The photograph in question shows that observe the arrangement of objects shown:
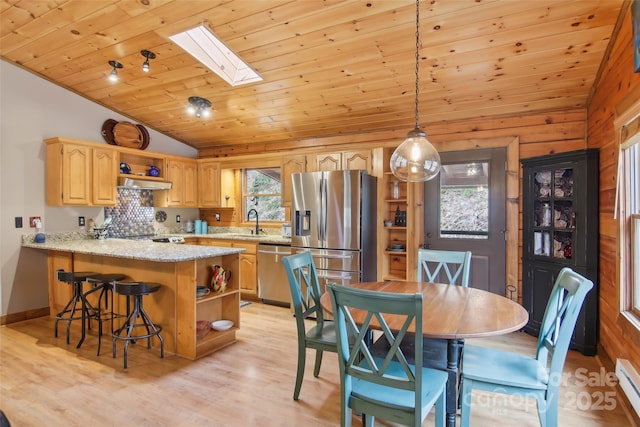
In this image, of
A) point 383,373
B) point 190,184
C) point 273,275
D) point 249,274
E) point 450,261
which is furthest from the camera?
point 190,184

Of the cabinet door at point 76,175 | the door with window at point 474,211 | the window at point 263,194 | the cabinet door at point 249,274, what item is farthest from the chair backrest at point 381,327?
the cabinet door at point 76,175

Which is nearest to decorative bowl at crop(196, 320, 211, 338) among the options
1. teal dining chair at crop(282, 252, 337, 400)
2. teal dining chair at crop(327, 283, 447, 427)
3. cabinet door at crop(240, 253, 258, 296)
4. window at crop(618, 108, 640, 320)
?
teal dining chair at crop(282, 252, 337, 400)

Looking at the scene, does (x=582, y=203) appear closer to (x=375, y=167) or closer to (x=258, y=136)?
(x=375, y=167)

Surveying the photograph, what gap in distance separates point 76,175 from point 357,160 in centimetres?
347

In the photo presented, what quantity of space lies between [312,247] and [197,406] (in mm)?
2186

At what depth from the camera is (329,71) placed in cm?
340

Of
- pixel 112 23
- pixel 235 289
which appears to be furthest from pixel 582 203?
pixel 112 23

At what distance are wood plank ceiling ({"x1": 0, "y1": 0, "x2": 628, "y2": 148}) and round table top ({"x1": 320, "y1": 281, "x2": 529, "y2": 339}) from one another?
2010mm

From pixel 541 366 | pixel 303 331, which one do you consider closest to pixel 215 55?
pixel 303 331

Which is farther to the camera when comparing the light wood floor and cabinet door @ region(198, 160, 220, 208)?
cabinet door @ region(198, 160, 220, 208)

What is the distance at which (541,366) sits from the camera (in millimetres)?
1911

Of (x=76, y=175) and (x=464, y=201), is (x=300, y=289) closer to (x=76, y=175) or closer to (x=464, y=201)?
(x=464, y=201)

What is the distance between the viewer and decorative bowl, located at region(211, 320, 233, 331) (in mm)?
3271

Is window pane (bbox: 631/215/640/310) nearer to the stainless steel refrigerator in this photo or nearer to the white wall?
the stainless steel refrigerator
